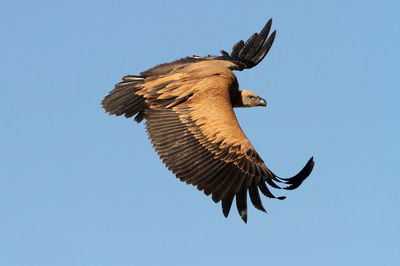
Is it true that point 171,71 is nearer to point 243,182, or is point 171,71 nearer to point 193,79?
point 193,79

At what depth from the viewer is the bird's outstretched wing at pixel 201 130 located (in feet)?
47.2

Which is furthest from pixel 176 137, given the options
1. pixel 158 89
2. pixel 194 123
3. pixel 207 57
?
pixel 207 57

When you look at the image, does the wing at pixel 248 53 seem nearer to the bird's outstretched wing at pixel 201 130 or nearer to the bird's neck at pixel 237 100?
the bird's neck at pixel 237 100

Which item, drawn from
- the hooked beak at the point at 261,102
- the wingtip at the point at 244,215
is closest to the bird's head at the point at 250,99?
the hooked beak at the point at 261,102

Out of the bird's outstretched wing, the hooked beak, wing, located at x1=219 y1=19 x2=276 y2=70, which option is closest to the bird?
the bird's outstretched wing

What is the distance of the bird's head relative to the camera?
18.1 metres

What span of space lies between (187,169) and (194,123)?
1.18 m

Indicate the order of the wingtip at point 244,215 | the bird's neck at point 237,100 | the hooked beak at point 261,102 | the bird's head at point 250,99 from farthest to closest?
the hooked beak at point 261,102, the bird's head at point 250,99, the bird's neck at point 237,100, the wingtip at point 244,215

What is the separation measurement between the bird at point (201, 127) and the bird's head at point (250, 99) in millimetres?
172

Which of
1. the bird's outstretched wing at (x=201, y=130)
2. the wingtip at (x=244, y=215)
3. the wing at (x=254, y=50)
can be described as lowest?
the wingtip at (x=244, y=215)

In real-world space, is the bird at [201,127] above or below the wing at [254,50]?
below

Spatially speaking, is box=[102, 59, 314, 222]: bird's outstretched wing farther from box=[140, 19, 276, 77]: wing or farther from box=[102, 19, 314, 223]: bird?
box=[140, 19, 276, 77]: wing

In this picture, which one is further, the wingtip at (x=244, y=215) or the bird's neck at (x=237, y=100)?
the bird's neck at (x=237, y=100)

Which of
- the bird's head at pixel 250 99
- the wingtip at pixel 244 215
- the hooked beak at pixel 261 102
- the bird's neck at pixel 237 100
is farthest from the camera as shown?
the hooked beak at pixel 261 102
